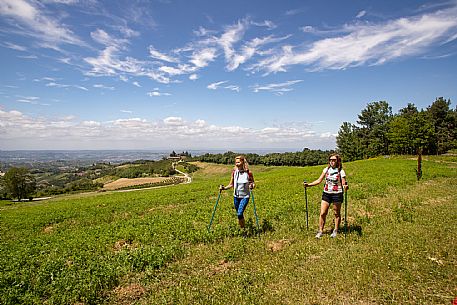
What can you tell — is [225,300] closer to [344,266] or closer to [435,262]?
[344,266]

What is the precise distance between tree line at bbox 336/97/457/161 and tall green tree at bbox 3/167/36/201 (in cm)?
10136

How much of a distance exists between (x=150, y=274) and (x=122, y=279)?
2.39 ft

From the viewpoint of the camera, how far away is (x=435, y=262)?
6.50m

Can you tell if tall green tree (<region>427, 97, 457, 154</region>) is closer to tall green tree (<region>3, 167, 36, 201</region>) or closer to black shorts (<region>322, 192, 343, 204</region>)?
black shorts (<region>322, 192, 343, 204</region>)

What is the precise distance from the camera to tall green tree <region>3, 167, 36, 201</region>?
261 ft

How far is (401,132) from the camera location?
6159 centimetres

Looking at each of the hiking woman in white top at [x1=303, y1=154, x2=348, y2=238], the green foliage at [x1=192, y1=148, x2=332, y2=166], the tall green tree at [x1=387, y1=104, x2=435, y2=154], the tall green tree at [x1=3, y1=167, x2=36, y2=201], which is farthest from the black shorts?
the green foliage at [x1=192, y1=148, x2=332, y2=166]

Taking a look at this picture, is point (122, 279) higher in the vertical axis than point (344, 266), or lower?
lower

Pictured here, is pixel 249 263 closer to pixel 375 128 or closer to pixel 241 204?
pixel 241 204

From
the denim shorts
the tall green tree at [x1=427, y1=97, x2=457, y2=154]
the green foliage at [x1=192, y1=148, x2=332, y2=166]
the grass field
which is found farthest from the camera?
the green foliage at [x1=192, y1=148, x2=332, y2=166]

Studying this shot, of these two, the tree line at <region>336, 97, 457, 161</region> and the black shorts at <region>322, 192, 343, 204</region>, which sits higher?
the tree line at <region>336, 97, 457, 161</region>

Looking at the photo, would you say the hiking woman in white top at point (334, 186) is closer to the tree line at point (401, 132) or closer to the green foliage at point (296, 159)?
the tree line at point (401, 132)

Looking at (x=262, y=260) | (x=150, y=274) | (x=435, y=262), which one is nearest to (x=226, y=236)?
(x=262, y=260)

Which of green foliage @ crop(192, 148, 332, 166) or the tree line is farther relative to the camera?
green foliage @ crop(192, 148, 332, 166)
